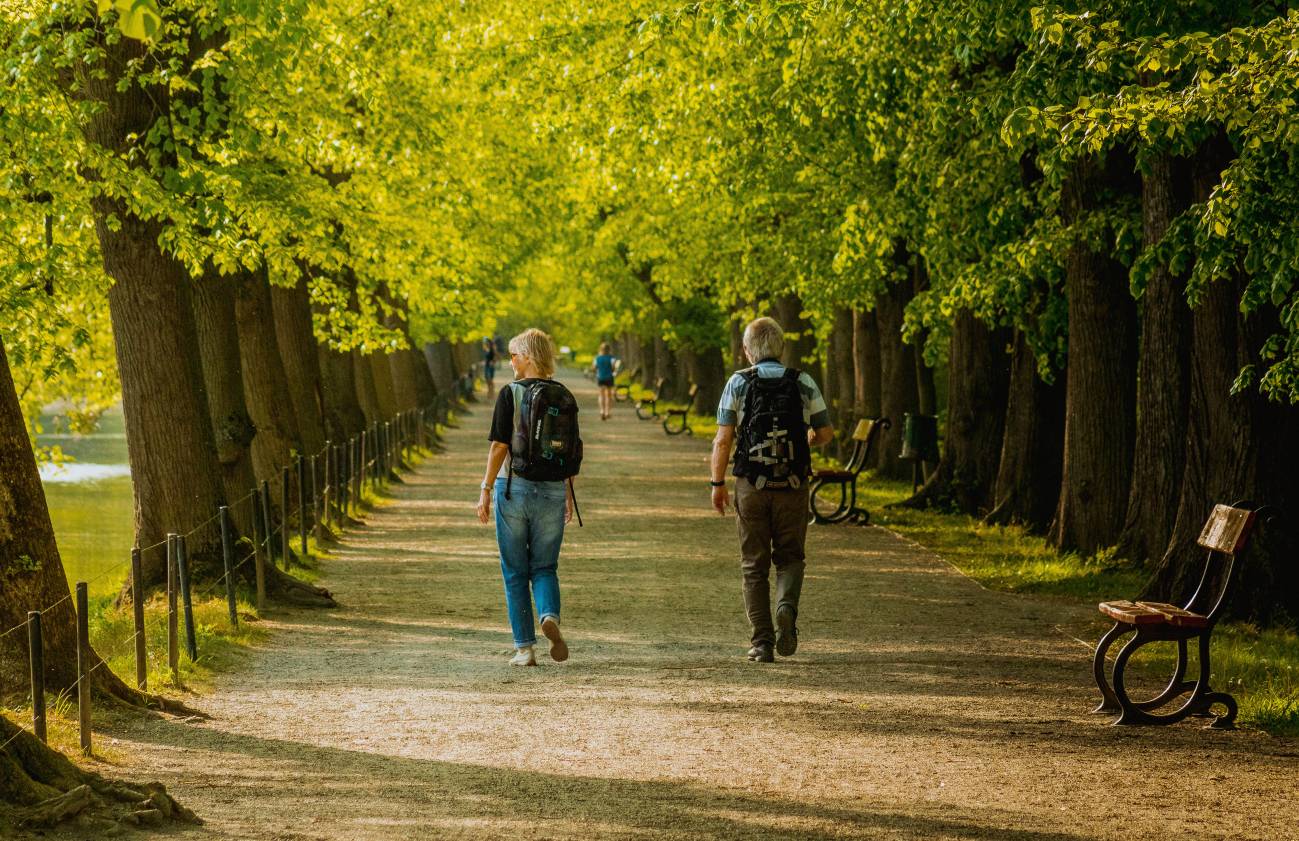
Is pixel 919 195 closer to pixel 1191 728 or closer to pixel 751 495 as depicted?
pixel 751 495

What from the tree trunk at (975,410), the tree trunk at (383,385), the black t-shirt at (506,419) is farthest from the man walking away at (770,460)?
the tree trunk at (383,385)

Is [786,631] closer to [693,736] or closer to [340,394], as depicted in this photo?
[693,736]

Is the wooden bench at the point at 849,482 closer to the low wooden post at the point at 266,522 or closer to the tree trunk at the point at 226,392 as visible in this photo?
the tree trunk at the point at 226,392

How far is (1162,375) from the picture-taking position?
14.1 metres

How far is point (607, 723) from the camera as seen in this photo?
28.8 ft

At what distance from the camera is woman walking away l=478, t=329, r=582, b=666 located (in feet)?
33.7

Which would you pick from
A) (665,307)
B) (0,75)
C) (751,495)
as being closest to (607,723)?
(751,495)

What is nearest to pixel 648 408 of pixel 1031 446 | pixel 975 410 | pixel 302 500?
pixel 975 410

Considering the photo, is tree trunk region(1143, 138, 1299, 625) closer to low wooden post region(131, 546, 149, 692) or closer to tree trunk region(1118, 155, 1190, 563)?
tree trunk region(1118, 155, 1190, 563)

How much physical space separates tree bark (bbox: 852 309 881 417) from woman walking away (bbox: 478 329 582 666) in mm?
18208

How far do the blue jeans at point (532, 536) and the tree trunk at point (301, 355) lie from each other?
1173 cm

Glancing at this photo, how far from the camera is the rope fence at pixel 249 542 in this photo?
26.2 ft

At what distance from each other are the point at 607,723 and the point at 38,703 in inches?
106

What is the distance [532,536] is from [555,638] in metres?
0.62
